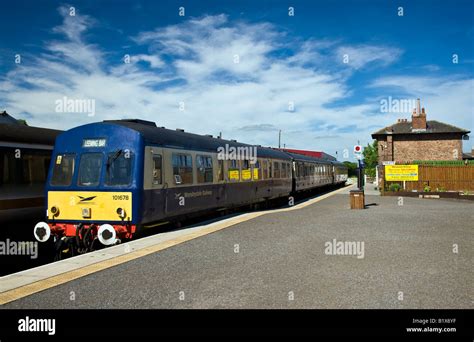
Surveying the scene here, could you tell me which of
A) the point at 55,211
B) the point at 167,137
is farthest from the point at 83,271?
the point at 167,137

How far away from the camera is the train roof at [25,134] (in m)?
11.4

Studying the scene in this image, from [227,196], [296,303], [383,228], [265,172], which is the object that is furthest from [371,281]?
[265,172]

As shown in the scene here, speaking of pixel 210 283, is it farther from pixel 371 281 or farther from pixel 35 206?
pixel 35 206

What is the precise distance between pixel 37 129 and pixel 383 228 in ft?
35.0

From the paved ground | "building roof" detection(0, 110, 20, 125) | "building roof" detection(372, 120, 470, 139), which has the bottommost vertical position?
the paved ground

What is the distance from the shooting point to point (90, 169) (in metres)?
9.73

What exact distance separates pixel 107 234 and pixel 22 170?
433cm

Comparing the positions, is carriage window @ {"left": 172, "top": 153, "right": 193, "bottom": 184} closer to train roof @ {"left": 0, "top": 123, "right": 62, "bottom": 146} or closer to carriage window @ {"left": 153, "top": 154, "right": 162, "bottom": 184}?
carriage window @ {"left": 153, "top": 154, "right": 162, "bottom": 184}

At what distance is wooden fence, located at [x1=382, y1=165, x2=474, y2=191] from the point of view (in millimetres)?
26516

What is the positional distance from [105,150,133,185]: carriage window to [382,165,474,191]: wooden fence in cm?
2102

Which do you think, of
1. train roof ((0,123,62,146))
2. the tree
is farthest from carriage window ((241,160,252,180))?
the tree

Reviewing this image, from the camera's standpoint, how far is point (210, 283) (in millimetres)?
6043

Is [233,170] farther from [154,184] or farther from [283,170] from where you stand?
[283,170]

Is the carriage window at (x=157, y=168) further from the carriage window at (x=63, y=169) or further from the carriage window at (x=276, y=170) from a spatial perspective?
the carriage window at (x=276, y=170)
